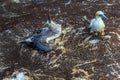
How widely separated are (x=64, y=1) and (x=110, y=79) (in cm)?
263

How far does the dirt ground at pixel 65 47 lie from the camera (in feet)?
17.6

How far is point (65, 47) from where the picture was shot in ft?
19.1

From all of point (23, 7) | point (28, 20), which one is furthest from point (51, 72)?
point (23, 7)

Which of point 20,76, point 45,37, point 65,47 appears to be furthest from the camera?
point 45,37

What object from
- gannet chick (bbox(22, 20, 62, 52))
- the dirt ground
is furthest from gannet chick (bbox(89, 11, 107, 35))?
gannet chick (bbox(22, 20, 62, 52))

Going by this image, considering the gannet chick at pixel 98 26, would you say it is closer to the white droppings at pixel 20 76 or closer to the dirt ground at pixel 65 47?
the dirt ground at pixel 65 47

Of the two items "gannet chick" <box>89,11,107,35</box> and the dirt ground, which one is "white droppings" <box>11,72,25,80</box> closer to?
the dirt ground

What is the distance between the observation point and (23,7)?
7309mm

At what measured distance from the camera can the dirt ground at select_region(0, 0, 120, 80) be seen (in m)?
5.35

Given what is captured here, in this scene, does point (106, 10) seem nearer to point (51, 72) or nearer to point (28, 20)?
point (28, 20)

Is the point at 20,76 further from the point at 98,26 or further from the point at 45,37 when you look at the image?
the point at 98,26

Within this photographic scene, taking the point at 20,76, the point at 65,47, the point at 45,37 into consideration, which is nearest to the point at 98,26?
the point at 65,47

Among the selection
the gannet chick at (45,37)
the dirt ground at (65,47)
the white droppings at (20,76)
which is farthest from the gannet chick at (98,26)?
the white droppings at (20,76)

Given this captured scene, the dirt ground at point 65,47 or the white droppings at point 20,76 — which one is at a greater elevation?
the dirt ground at point 65,47
